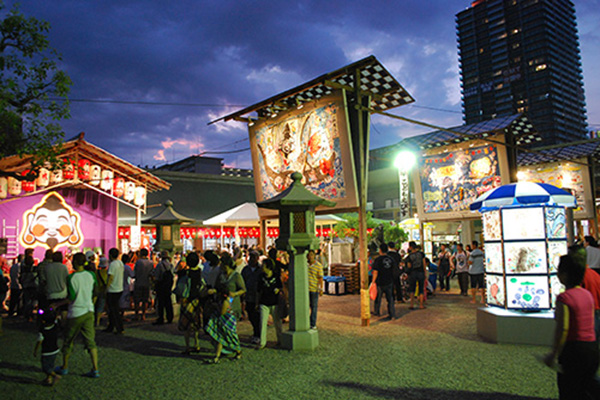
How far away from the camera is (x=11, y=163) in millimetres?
15547

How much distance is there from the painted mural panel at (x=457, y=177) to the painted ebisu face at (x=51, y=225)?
15.6m

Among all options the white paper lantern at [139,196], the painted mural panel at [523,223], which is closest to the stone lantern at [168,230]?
the white paper lantern at [139,196]

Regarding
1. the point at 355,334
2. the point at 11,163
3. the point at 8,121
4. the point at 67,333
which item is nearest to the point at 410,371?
the point at 355,334

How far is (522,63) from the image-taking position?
85562 mm

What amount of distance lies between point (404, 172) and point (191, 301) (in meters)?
12.7

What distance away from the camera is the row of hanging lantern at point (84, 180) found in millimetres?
16031

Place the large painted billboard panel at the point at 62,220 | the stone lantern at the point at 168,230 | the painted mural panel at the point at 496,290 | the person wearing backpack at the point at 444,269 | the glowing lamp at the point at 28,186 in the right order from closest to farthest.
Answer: the painted mural panel at the point at 496,290
the stone lantern at the point at 168,230
the person wearing backpack at the point at 444,269
the glowing lamp at the point at 28,186
the large painted billboard panel at the point at 62,220

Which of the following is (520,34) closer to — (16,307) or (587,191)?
(587,191)

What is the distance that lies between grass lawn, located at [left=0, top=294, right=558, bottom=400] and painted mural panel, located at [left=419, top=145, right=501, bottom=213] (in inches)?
301

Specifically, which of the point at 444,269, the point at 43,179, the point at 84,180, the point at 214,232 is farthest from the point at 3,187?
the point at 444,269

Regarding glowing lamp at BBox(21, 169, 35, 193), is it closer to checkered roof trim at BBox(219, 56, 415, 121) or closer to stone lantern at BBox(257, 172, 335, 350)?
checkered roof trim at BBox(219, 56, 415, 121)

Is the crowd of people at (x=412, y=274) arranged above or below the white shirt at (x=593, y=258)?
below

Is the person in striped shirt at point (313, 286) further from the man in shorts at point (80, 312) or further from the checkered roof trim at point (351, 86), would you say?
the checkered roof trim at point (351, 86)

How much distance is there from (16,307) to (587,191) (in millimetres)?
22101
